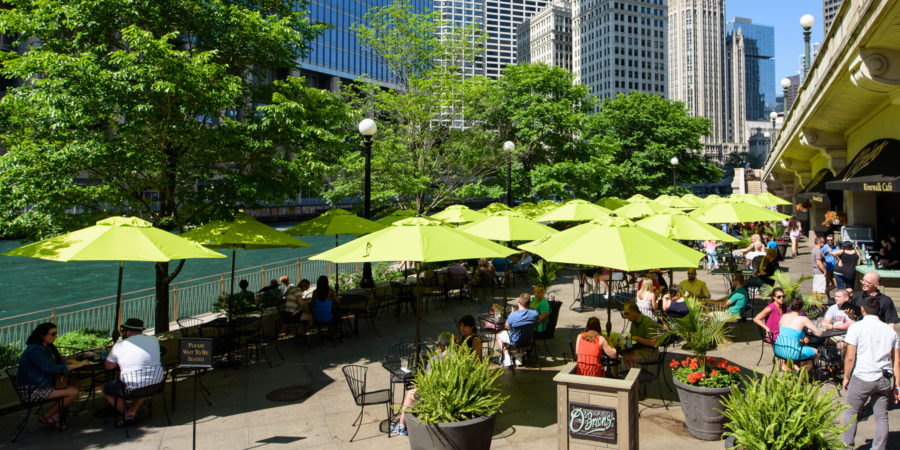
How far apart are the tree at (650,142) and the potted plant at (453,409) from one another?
37.5 metres

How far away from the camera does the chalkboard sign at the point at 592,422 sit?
217 inches

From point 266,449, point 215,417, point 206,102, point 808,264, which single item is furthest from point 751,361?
point 808,264

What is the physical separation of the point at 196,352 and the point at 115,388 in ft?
5.70

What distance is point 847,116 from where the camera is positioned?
15312 millimetres

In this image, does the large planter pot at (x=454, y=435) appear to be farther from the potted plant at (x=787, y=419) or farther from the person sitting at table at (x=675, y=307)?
the person sitting at table at (x=675, y=307)

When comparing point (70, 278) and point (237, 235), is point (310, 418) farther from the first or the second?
point (70, 278)

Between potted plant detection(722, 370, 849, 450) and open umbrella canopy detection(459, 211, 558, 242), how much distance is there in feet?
21.8

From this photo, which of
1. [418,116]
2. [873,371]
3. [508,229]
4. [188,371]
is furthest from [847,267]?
[418,116]

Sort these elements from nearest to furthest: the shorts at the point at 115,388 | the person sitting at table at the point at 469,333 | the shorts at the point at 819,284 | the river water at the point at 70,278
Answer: the shorts at the point at 115,388 → the person sitting at table at the point at 469,333 → the shorts at the point at 819,284 → the river water at the point at 70,278

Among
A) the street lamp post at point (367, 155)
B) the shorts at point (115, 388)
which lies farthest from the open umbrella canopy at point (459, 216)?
the shorts at point (115, 388)

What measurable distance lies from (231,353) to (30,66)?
618cm

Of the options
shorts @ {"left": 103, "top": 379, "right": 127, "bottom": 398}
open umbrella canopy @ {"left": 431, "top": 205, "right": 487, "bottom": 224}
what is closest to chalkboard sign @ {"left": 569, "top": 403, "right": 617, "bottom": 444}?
shorts @ {"left": 103, "top": 379, "right": 127, "bottom": 398}

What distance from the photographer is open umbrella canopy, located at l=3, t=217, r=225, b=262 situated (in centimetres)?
721

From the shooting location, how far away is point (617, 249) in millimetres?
7352
